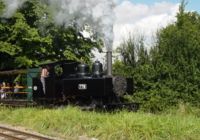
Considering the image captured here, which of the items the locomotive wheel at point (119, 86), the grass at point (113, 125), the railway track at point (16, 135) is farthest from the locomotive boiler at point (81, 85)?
the railway track at point (16, 135)

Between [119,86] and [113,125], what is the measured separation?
235 inches

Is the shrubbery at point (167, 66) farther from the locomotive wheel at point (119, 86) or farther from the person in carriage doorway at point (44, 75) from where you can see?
the person in carriage doorway at point (44, 75)

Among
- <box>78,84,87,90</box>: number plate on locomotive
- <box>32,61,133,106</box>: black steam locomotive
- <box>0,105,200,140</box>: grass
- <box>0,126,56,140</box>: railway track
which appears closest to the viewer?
<box>0,105,200,140</box>: grass

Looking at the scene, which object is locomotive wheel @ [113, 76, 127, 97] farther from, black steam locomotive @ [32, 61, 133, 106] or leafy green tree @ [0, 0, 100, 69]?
leafy green tree @ [0, 0, 100, 69]

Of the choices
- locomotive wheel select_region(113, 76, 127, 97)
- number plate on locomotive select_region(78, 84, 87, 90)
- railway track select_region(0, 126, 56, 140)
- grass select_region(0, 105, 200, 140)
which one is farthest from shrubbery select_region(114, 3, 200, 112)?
railway track select_region(0, 126, 56, 140)

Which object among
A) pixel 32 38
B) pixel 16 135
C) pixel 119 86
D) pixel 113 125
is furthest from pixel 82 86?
pixel 32 38

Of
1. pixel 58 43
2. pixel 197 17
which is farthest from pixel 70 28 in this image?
pixel 197 17

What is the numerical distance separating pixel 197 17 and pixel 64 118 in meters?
14.5

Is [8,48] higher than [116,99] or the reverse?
higher

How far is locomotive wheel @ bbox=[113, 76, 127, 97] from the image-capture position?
2005 cm

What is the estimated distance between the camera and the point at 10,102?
85.3 feet

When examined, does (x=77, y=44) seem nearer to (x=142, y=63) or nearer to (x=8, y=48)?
(x=8, y=48)

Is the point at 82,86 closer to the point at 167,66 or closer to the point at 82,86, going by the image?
the point at 82,86

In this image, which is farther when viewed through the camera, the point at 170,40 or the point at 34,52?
the point at 34,52
